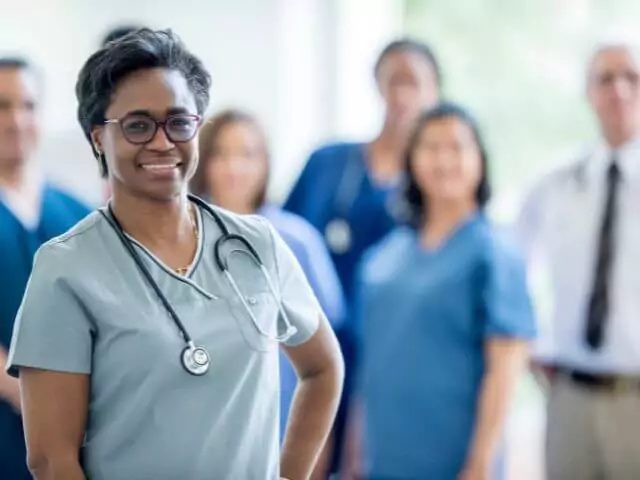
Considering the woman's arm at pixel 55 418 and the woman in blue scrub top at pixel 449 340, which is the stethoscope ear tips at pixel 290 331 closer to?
the woman's arm at pixel 55 418

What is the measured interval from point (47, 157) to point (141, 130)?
4.86 ft

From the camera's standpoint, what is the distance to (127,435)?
3.02 ft

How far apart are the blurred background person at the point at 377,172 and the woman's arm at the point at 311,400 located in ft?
3.98

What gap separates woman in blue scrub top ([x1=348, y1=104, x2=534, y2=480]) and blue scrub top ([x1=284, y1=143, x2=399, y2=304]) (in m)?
0.27

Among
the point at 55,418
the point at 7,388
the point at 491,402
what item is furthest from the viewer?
the point at 491,402

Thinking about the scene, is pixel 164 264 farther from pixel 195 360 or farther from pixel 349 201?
pixel 349 201

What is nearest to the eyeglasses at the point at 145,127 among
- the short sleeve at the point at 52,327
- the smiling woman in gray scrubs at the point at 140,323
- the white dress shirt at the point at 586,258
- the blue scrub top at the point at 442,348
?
the smiling woman in gray scrubs at the point at 140,323

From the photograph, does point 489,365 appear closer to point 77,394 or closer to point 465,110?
point 465,110

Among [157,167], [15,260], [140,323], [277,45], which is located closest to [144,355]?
[140,323]

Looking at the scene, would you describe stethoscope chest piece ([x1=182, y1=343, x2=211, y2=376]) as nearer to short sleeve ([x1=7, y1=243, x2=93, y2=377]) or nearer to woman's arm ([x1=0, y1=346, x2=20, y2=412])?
short sleeve ([x1=7, y1=243, x2=93, y2=377])

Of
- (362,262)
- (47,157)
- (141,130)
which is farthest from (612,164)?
(141,130)

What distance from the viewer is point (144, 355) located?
91 cm

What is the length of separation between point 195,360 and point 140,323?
0.05 metres

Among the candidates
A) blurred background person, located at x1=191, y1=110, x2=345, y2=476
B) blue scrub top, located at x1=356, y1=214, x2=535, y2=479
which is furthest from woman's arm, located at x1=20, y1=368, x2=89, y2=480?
blue scrub top, located at x1=356, y1=214, x2=535, y2=479
